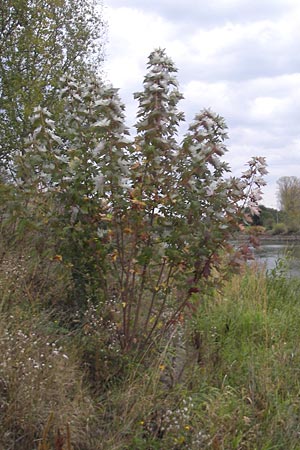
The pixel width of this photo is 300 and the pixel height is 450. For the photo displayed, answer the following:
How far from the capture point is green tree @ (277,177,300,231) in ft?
85.8

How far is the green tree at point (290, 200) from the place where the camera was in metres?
26.2

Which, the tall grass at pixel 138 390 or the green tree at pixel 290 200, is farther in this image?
the green tree at pixel 290 200

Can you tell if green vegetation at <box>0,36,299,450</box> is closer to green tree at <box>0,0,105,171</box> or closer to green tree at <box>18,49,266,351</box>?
green tree at <box>18,49,266,351</box>

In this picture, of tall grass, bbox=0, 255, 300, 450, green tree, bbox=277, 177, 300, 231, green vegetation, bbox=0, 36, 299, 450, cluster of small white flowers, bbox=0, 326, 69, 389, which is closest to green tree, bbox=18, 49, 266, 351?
green vegetation, bbox=0, 36, 299, 450

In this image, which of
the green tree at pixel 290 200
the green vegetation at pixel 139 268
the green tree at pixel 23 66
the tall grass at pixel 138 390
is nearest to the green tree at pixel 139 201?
the green vegetation at pixel 139 268

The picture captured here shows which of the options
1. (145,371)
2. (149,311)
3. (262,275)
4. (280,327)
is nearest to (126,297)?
(149,311)

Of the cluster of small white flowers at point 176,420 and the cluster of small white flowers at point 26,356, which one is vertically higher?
the cluster of small white flowers at point 26,356

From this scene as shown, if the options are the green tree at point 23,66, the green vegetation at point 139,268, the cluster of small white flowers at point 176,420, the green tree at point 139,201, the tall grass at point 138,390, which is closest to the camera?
the tall grass at point 138,390

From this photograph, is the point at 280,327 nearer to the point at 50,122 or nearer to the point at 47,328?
the point at 47,328

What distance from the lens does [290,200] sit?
3072 cm

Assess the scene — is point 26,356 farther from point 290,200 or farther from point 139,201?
point 290,200

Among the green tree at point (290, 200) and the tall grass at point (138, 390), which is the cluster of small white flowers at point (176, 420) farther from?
the green tree at point (290, 200)

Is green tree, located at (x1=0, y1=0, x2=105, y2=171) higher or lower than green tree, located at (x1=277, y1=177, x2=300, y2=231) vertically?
higher

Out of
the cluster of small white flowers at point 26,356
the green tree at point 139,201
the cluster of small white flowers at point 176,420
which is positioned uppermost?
the green tree at point 139,201
